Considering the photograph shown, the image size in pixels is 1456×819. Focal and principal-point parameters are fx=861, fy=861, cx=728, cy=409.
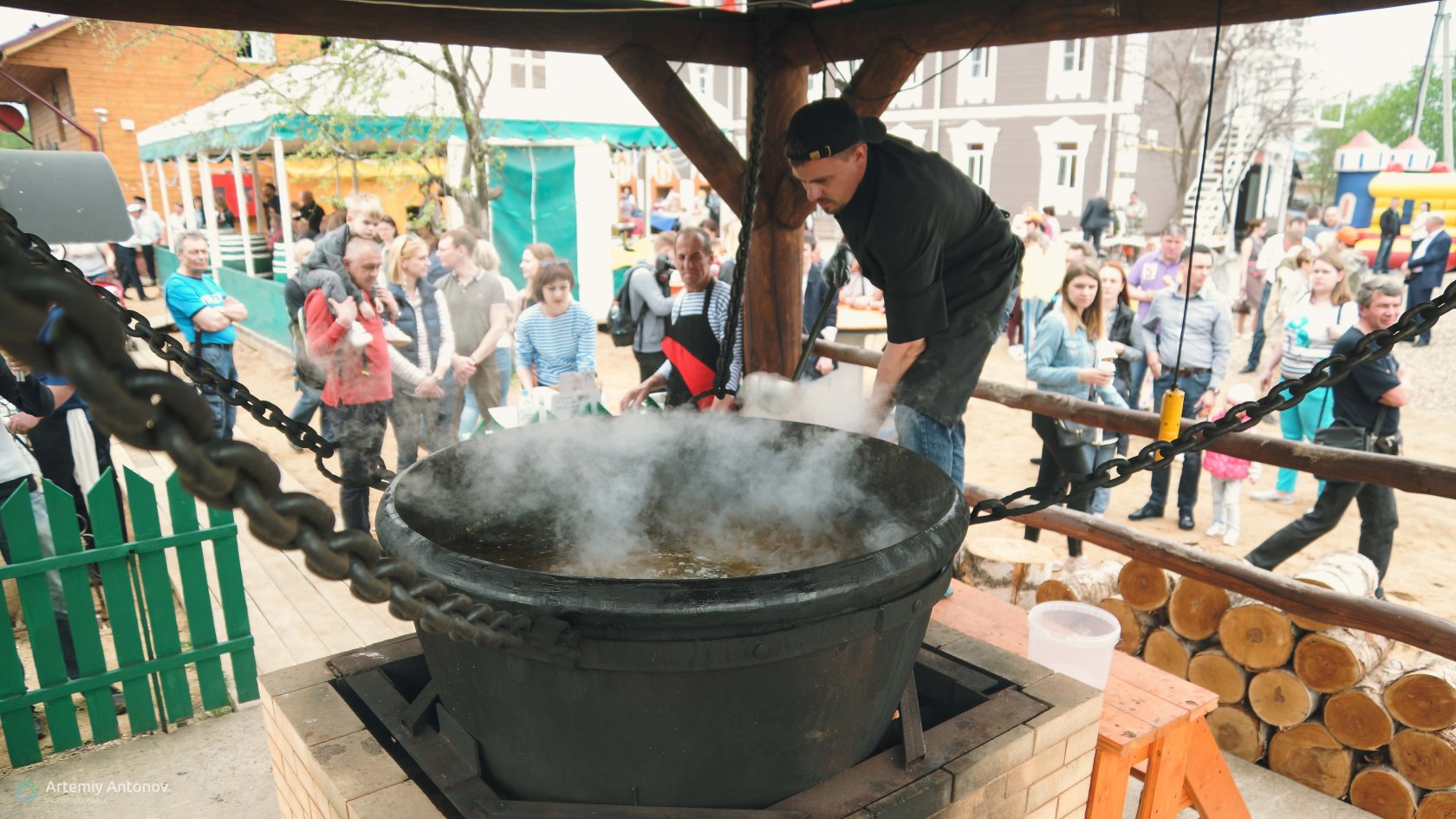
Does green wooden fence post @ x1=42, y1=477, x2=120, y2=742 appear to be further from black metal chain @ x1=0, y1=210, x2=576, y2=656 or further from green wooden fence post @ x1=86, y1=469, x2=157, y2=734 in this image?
black metal chain @ x1=0, y1=210, x2=576, y2=656

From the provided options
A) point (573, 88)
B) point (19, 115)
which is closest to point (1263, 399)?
point (19, 115)

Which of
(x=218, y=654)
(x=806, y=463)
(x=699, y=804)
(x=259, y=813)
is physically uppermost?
(x=806, y=463)

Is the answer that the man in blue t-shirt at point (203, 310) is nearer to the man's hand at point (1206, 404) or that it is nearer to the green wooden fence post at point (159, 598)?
the green wooden fence post at point (159, 598)

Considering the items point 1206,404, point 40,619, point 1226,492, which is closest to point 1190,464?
point 1226,492

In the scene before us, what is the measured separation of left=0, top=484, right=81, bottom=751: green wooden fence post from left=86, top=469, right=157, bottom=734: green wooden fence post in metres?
0.17

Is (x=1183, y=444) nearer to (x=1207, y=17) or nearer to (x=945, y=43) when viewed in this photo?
(x=1207, y=17)

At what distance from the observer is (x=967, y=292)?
9.52 feet

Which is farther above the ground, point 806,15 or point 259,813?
point 806,15

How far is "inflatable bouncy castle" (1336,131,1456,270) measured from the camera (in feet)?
55.2

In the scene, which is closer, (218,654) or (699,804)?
(699,804)

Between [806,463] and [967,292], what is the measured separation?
94 centimetres

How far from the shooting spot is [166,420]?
0.70 meters

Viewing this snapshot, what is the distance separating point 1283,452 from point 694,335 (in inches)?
114

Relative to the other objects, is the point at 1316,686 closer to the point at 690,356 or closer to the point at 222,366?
the point at 690,356
